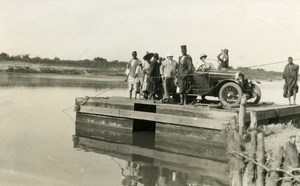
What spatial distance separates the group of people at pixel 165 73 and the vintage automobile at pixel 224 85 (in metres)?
0.30

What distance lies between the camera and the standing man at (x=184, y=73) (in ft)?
44.8

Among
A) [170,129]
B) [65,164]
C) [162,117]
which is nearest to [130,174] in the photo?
[65,164]

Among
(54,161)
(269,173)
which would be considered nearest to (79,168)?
(54,161)

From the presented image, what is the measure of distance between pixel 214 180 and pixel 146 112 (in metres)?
4.43

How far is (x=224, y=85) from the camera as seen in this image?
1300 cm

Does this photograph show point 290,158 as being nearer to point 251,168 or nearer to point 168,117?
point 251,168

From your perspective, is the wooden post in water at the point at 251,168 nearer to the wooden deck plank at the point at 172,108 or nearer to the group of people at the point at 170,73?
the wooden deck plank at the point at 172,108

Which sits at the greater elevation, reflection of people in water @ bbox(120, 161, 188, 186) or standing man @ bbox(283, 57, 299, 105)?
standing man @ bbox(283, 57, 299, 105)

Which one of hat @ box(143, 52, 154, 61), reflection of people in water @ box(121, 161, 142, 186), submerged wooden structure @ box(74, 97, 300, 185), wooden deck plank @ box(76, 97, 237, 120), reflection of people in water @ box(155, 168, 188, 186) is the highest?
hat @ box(143, 52, 154, 61)

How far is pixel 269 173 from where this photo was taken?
687cm

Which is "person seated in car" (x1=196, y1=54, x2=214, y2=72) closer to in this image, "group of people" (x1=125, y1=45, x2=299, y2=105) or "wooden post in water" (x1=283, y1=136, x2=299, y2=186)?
"group of people" (x1=125, y1=45, x2=299, y2=105)

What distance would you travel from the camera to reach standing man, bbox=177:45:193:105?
537 inches

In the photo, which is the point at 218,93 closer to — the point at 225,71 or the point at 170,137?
the point at 225,71

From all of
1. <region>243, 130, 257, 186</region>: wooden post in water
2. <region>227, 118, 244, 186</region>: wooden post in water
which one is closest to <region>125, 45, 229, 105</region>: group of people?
<region>227, 118, 244, 186</region>: wooden post in water
